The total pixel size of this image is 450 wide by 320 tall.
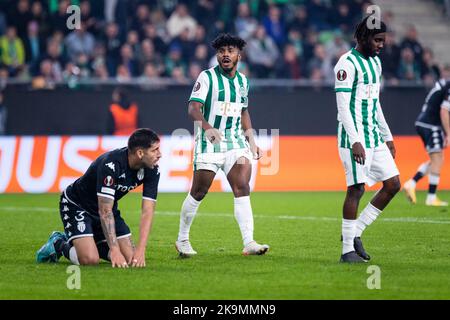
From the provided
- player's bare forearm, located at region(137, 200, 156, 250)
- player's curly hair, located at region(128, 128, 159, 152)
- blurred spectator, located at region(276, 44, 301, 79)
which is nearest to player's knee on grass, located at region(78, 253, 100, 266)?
player's bare forearm, located at region(137, 200, 156, 250)

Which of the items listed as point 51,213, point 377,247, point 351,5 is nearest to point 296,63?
point 351,5

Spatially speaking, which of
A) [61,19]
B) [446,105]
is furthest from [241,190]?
[61,19]

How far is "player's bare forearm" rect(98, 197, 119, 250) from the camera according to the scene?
9188 mm

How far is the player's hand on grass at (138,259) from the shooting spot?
9.34 metres

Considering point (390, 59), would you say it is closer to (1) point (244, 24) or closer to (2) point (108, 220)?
(1) point (244, 24)

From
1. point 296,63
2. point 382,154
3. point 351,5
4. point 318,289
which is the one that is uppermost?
point 351,5

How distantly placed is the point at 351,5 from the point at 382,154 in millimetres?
15730

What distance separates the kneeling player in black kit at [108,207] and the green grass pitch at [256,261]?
169 mm

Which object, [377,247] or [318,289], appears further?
[377,247]

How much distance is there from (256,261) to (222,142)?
1.42 m

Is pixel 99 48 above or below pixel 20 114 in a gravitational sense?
above

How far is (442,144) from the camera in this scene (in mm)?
16797

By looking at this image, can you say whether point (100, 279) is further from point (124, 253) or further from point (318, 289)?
point (318, 289)

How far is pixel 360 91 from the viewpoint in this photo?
9.83 m
